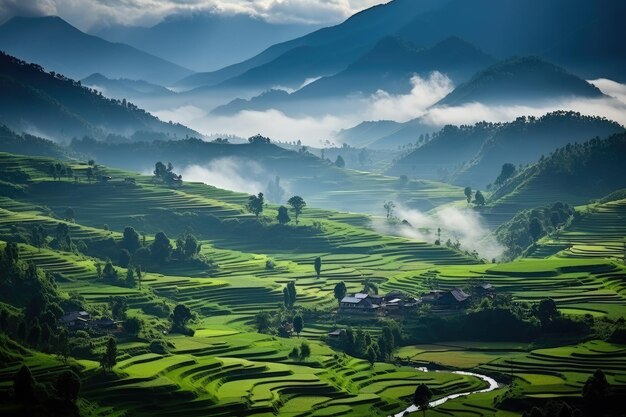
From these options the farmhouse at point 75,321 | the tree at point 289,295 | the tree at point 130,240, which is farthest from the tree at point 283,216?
the farmhouse at point 75,321

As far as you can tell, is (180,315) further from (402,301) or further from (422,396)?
(422,396)

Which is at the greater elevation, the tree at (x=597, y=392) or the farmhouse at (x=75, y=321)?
the farmhouse at (x=75, y=321)

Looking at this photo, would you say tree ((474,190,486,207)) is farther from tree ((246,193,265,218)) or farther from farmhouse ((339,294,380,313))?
farmhouse ((339,294,380,313))

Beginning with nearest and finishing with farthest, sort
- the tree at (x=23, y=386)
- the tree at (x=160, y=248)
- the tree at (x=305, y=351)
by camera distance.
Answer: the tree at (x=23, y=386), the tree at (x=305, y=351), the tree at (x=160, y=248)

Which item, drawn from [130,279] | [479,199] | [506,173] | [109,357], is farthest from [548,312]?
[506,173]

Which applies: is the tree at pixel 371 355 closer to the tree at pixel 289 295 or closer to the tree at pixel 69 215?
the tree at pixel 289 295

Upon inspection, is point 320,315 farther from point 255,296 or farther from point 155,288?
point 155,288
